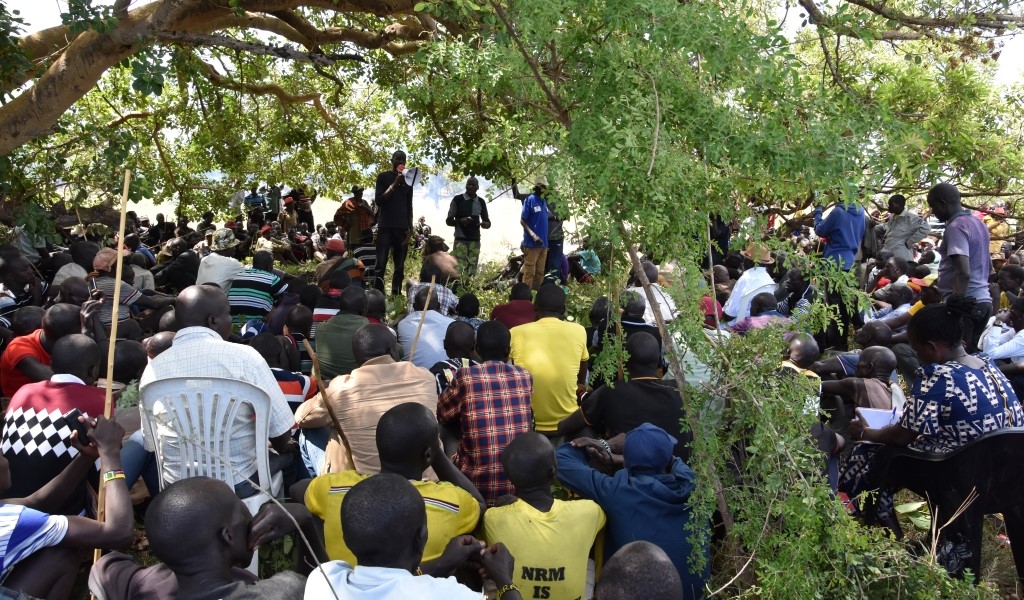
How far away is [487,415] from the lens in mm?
4293

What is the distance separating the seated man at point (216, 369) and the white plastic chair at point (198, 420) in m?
0.01

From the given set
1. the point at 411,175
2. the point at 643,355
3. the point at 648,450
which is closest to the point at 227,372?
the point at 648,450

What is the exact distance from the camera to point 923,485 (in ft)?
13.0

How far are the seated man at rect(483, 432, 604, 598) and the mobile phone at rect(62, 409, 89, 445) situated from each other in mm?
1519

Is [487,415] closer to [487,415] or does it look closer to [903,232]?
→ [487,415]

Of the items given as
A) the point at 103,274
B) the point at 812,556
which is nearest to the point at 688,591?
the point at 812,556

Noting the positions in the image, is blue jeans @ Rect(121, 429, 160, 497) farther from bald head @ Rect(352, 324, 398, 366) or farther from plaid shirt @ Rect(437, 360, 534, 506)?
plaid shirt @ Rect(437, 360, 534, 506)

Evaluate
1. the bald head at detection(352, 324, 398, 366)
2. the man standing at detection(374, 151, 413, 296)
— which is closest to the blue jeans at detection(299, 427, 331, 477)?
the bald head at detection(352, 324, 398, 366)

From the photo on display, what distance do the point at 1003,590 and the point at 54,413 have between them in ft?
14.4

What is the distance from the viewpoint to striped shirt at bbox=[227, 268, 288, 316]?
7180 millimetres

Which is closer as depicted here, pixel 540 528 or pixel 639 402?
pixel 540 528

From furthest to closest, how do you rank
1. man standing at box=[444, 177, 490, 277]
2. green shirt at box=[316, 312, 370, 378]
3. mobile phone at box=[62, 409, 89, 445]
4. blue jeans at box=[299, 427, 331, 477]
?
1. man standing at box=[444, 177, 490, 277]
2. green shirt at box=[316, 312, 370, 378]
3. blue jeans at box=[299, 427, 331, 477]
4. mobile phone at box=[62, 409, 89, 445]

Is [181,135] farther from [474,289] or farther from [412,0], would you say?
[412,0]

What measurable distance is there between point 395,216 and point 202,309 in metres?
6.87
